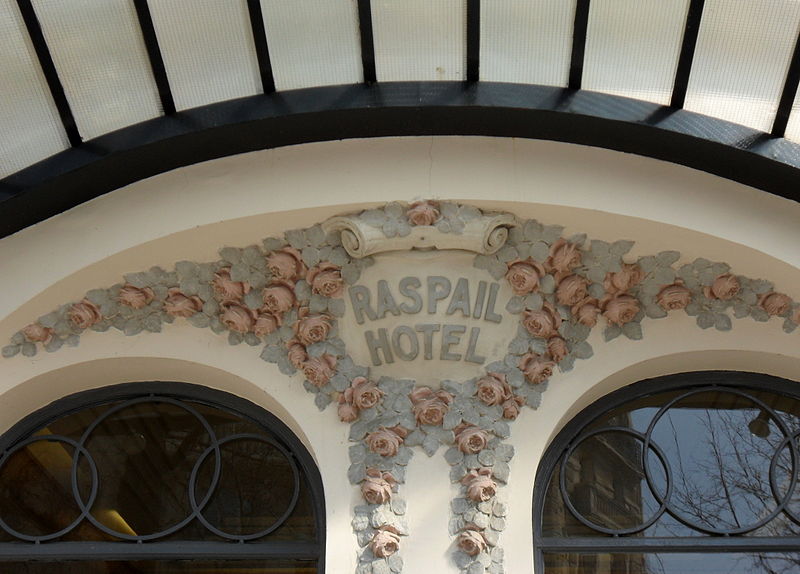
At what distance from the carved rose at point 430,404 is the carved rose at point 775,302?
6.03 feet

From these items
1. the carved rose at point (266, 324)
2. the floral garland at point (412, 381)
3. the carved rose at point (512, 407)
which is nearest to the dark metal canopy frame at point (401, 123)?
the floral garland at point (412, 381)

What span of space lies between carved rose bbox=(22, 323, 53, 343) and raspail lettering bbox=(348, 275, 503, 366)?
5.85 feet

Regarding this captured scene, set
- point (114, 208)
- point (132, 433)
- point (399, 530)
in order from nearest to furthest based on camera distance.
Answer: point (399, 530) < point (114, 208) < point (132, 433)

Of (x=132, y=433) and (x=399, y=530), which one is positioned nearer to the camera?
(x=399, y=530)

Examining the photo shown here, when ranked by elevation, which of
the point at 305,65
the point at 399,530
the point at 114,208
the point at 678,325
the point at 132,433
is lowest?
the point at 399,530

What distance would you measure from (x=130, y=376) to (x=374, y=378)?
1.53 metres

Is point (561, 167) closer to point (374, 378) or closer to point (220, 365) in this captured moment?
point (374, 378)

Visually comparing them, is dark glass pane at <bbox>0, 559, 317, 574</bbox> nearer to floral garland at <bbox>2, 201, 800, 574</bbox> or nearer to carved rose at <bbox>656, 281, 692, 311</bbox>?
floral garland at <bbox>2, 201, 800, 574</bbox>

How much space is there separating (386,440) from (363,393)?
11.7 inches

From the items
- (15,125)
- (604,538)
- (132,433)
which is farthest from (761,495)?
(15,125)

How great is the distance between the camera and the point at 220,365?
6.08 m

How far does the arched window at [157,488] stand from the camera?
5.91 meters

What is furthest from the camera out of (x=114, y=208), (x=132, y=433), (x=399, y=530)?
(x=132, y=433)

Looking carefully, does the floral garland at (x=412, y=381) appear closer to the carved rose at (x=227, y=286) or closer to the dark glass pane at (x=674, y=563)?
the carved rose at (x=227, y=286)
